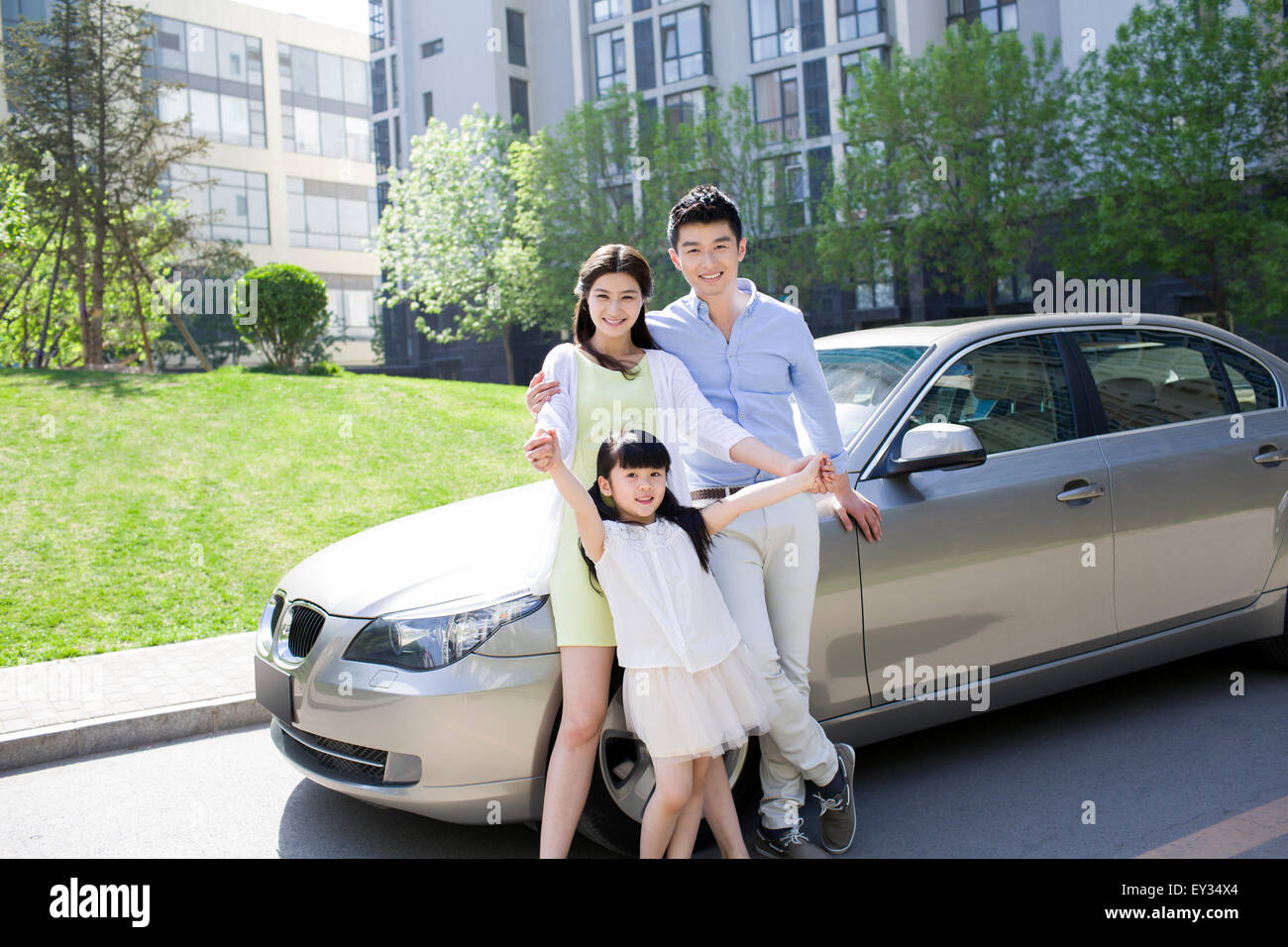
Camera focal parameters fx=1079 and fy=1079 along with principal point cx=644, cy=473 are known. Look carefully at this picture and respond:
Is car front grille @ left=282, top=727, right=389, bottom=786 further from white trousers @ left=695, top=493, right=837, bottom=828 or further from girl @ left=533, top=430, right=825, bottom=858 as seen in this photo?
white trousers @ left=695, top=493, right=837, bottom=828

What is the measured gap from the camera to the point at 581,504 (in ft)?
9.52

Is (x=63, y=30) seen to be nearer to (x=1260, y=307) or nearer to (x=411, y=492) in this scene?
(x=411, y=492)

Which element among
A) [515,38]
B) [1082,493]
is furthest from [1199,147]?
[515,38]

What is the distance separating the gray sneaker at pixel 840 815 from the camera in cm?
340

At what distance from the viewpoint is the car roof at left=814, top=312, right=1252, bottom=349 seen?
4.24m

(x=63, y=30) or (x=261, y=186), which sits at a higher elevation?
(x=261, y=186)

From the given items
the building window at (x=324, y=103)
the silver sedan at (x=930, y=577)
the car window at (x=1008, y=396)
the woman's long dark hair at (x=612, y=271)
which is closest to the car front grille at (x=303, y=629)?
the silver sedan at (x=930, y=577)

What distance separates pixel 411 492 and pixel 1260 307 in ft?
60.4

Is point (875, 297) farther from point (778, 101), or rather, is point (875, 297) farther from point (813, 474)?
point (813, 474)
